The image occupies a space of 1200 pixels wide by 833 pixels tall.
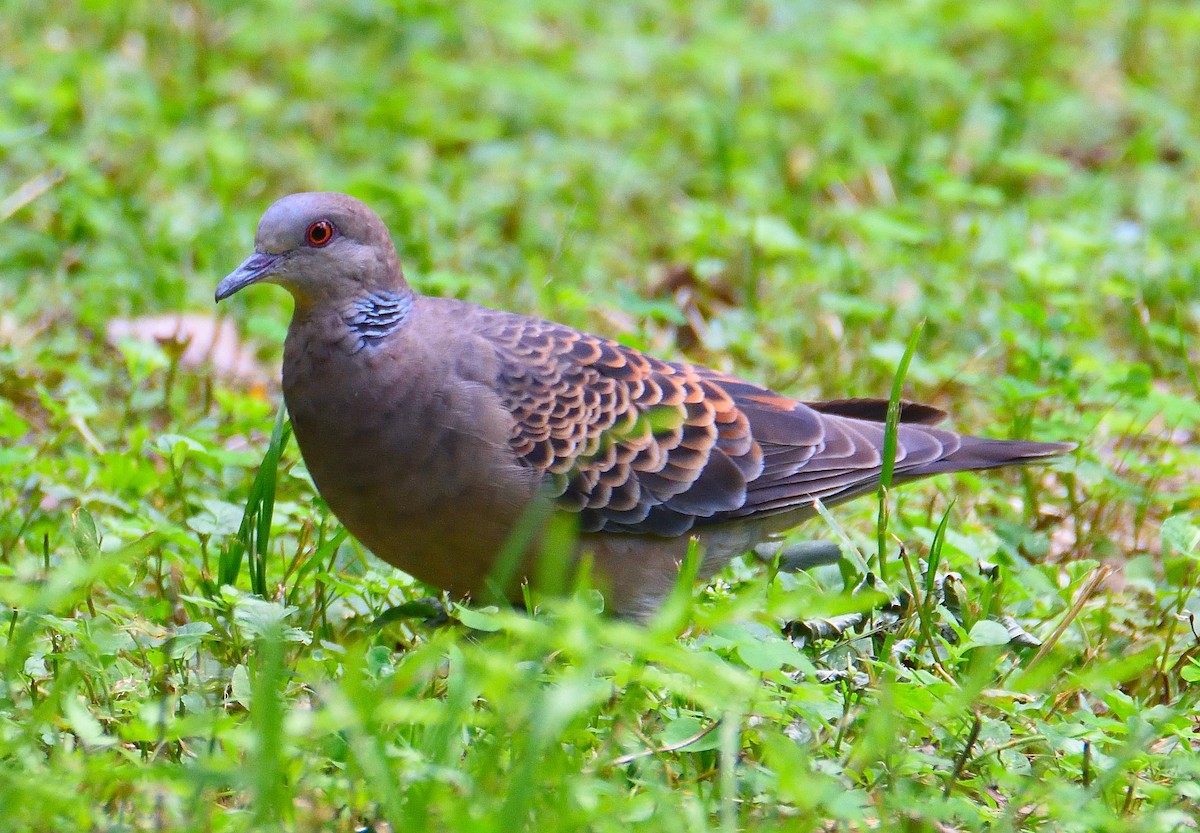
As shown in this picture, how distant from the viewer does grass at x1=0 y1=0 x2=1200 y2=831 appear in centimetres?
251

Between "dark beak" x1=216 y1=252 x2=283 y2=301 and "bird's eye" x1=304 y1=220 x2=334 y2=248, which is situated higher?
"bird's eye" x1=304 y1=220 x2=334 y2=248

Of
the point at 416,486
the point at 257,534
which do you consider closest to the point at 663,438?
the point at 416,486

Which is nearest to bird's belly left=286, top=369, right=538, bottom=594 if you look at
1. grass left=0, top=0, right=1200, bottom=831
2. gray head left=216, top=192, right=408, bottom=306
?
grass left=0, top=0, right=1200, bottom=831

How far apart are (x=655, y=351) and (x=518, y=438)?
69.3 inches

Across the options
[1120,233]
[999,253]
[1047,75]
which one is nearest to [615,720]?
[999,253]

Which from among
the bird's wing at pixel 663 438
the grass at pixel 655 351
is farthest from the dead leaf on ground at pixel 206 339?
the bird's wing at pixel 663 438

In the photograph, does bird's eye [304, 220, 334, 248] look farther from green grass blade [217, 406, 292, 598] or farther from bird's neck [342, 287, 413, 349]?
green grass blade [217, 406, 292, 598]

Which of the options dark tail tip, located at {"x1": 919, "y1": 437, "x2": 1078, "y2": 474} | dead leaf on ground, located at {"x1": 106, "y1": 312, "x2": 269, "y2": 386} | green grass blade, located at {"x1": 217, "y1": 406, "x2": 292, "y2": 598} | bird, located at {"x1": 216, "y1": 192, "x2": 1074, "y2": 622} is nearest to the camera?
green grass blade, located at {"x1": 217, "y1": 406, "x2": 292, "y2": 598}

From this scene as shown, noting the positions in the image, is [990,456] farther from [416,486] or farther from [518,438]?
[416,486]

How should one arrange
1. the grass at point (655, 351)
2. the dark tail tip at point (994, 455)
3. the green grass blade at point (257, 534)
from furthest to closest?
the dark tail tip at point (994, 455), the green grass blade at point (257, 534), the grass at point (655, 351)

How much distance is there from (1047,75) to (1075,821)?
605 cm

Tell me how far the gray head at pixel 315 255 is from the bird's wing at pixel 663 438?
0.34 m

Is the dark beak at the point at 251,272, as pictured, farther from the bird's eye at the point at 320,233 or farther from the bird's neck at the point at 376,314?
the bird's neck at the point at 376,314

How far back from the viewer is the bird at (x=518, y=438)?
3.41 meters
